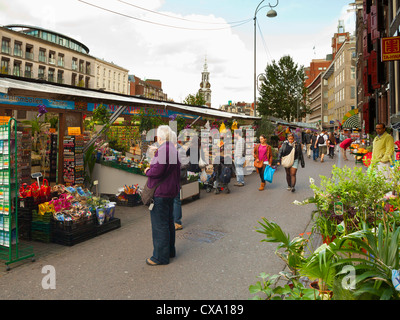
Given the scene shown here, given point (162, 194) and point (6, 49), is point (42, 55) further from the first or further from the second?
point (162, 194)

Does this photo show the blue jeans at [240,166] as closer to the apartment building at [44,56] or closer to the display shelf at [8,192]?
the display shelf at [8,192]

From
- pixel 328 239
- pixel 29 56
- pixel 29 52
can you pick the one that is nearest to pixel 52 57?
pixel 29 52

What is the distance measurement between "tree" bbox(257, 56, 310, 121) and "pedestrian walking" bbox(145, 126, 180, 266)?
4941 cm

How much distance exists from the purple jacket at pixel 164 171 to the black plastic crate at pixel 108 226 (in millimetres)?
1932

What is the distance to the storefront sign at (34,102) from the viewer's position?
6898mm

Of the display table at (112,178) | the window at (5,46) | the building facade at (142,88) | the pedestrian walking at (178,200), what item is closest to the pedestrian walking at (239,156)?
the display table at (112,178)

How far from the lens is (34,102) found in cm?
770

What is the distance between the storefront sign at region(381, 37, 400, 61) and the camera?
31.9 feet

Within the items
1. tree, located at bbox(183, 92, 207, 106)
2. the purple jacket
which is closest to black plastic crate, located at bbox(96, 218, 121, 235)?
the purple jacket

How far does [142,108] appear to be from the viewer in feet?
33.7

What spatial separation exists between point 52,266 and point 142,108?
6493 mm

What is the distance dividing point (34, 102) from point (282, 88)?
48778mm
